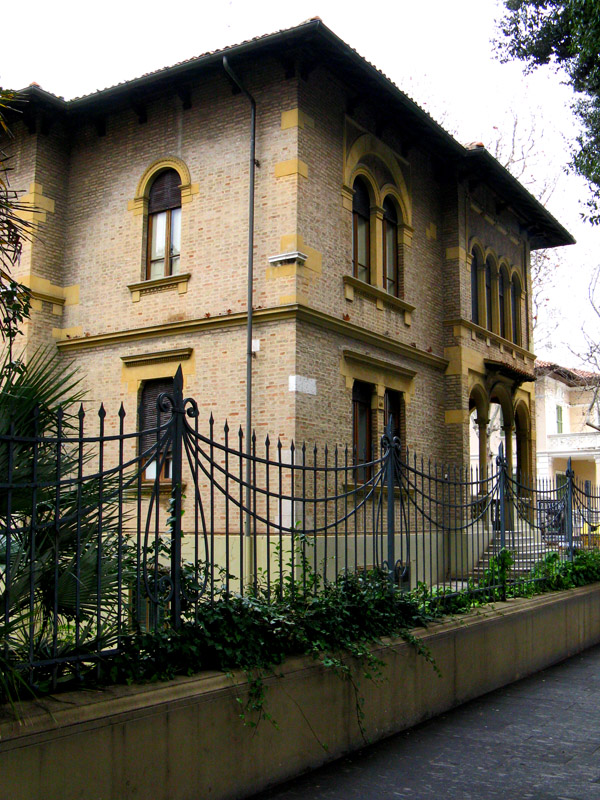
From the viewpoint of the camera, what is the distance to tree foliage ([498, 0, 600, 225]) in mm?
13352

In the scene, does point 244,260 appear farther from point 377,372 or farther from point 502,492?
point 502,492

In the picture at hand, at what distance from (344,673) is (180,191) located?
11595mm

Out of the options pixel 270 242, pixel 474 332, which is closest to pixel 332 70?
pixel 270 242

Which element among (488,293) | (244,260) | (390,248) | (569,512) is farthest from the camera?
(488,293)

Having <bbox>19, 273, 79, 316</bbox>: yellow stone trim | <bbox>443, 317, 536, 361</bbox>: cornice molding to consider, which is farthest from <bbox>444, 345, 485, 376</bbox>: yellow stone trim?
<bbox>19, 273, 79, 316</bbox>: yellow stone trim

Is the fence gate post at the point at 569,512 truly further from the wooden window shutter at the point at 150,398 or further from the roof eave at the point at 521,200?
the roof eave at the point at 521,200

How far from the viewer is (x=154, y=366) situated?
15555 millimetres

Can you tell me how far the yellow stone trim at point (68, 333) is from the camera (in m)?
16.6

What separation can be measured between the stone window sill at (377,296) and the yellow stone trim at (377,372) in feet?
3.39

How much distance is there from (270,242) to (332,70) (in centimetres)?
347

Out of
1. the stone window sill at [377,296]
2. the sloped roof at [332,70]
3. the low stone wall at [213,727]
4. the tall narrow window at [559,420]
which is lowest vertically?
the low stone wall at [213,727]

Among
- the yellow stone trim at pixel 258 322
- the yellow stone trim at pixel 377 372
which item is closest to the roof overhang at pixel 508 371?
the yellow stone trim at pixel 258 322

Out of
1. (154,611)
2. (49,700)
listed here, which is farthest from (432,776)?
(49,700)

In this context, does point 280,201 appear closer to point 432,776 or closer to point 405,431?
point 405,431
